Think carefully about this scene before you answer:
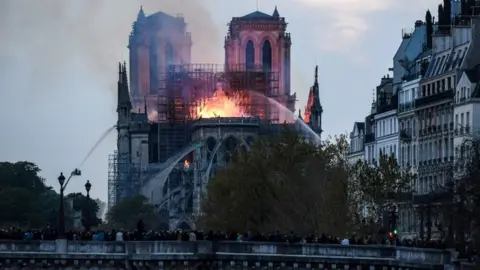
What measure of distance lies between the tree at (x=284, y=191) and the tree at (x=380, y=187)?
131 centimetres

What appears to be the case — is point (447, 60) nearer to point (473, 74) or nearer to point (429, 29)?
point (473, 74)

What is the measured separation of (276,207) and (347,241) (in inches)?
1401

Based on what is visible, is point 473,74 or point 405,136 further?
point 405,136

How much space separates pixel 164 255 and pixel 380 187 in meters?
35.0

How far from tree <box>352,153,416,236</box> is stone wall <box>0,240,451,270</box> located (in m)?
30.9

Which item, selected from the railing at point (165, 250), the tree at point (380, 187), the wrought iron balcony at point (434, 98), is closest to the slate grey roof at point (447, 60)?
the wrought iron balcony at point (434, 98)

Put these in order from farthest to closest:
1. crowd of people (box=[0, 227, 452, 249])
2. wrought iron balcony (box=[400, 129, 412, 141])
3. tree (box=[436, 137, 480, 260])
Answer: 1. wrought iron balcony (box=[400, 129, 412, 141])
2. crowd of people (box=[0, 227, 452, 249])
3. tree (box=[436, 137, 480, 260])

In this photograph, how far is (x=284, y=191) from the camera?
494 feet

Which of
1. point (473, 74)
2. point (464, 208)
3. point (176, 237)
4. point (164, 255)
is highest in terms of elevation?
point (473, 74)

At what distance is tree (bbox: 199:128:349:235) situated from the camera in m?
146

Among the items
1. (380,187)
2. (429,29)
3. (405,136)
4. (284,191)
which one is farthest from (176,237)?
(429,29)

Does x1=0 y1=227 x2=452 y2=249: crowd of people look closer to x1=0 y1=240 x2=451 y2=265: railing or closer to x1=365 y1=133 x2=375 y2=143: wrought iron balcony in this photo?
x1=0 y1=240 x2=451 y2=265: railing

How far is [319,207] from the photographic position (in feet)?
479

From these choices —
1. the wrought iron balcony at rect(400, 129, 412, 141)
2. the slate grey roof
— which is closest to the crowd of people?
the slate grey roof
